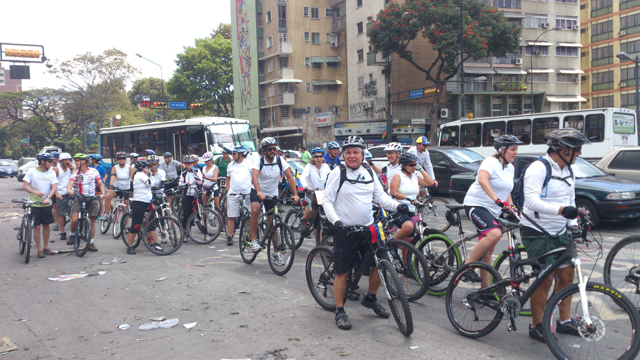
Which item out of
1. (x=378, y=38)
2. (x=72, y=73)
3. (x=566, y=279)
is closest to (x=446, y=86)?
(x=378, y=38)

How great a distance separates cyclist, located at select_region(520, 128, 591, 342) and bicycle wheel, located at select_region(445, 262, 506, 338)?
33 cm

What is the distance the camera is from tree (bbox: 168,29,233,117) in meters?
52.8

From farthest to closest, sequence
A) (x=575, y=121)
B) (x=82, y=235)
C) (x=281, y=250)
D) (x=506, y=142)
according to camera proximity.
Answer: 1. (x=575, y=121)
2. (x=82, y=235)
3. (x=281, y=250)
4. (x=506, y=142)

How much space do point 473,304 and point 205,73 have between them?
53209 millimetres

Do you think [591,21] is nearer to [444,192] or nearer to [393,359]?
[444,192]

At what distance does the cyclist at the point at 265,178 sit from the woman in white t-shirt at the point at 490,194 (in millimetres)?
3424

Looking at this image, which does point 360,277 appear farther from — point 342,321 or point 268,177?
point 268,177

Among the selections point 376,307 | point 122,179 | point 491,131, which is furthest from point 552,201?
point 491,131

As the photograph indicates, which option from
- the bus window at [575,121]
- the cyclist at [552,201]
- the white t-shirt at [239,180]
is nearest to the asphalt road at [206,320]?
the cyclist at [552,201]

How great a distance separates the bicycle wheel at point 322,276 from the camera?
5438 millimetres

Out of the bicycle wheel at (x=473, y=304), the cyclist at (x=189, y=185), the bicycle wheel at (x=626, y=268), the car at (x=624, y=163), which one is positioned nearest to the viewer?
the bicycle wheel at (x=473, y=304)

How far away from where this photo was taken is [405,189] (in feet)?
21.8

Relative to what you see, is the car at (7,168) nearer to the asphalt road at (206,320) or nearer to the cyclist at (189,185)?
the cyclist at (189,185)

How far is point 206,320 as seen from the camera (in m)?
5.31
